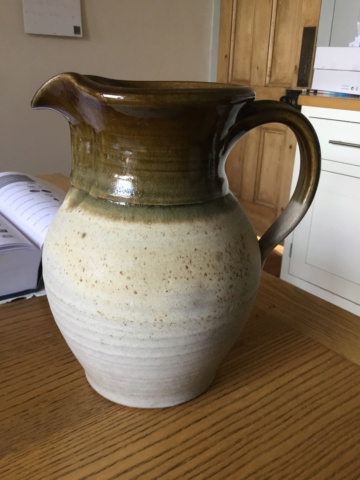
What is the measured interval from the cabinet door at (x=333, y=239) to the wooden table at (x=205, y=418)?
101 centimetres

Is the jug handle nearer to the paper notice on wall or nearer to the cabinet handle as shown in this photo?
the cabinet handle

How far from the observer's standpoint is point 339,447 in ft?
1.26

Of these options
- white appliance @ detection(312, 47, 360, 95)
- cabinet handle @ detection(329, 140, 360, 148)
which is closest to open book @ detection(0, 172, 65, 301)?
cabinet handle @ detection(329, 140, 360, 148)

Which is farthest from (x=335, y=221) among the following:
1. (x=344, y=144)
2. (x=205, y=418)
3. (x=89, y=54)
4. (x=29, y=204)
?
(x=89, y=54)

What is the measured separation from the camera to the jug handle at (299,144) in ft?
1.29

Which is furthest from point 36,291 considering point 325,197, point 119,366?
point 325,197

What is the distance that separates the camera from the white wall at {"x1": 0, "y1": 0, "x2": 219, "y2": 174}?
6.73 ft

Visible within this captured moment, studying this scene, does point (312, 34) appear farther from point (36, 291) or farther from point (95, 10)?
point (36, 291)

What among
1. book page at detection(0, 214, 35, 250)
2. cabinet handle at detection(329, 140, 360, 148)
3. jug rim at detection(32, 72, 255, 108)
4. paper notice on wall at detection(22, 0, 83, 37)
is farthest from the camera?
paper notice on wall at detection(22, 0, 83, 37)

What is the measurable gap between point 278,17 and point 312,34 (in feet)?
0.73

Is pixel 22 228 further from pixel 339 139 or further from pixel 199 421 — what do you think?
pixel 339 139

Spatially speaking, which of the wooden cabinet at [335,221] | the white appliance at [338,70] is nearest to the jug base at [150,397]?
the wooden cabinet at [335,221]

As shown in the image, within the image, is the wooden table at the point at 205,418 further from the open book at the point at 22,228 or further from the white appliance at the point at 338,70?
the white appliance at the point at 338,70

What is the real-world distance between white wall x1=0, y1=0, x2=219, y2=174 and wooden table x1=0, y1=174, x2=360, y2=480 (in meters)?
1.77
